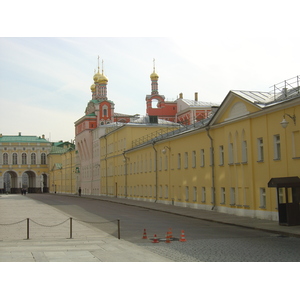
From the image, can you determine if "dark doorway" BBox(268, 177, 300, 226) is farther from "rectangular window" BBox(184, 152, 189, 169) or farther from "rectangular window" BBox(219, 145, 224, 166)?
"rectangular window" BBox(184, 152, 189, 169)

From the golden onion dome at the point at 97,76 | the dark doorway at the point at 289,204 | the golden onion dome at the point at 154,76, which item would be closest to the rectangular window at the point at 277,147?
the dark doorway at the point at 289,204

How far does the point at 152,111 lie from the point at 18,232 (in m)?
72.1

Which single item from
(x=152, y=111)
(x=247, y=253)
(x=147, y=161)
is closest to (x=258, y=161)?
(x=247, y=253)

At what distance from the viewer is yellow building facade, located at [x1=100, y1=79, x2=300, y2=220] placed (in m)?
23.5

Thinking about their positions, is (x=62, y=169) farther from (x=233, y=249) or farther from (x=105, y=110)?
(x=233, y=249)

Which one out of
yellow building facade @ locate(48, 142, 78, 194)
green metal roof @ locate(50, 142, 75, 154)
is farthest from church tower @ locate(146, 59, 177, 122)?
green metal roof @ locate(50, 142, 75, 154)

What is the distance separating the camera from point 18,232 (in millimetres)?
20484

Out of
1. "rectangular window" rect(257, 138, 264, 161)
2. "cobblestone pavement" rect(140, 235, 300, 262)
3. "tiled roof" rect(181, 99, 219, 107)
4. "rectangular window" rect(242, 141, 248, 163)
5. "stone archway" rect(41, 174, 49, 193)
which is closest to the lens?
"cobblestone pavement" rect(140, 235, 300, 262)

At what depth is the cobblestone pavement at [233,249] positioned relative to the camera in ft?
43.1

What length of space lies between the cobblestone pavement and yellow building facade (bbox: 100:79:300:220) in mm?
5231

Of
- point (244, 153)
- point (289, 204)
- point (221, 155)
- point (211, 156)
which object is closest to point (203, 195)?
point (211, 156)

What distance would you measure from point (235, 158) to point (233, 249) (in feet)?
47.0

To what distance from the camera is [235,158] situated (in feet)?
94.6

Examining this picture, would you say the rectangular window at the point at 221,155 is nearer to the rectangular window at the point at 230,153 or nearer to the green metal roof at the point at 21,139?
the rectangular window at the point at 230,153
